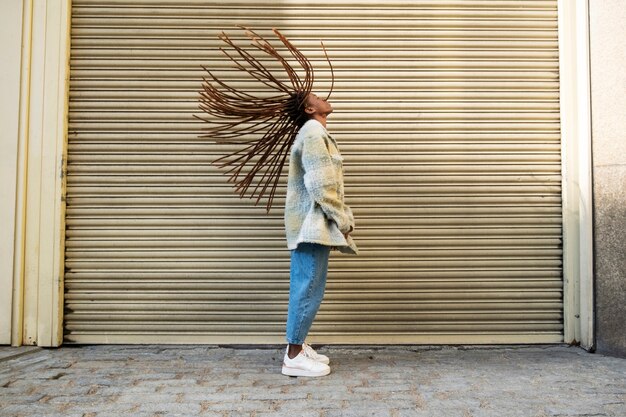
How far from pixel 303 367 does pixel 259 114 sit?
6.07 feet

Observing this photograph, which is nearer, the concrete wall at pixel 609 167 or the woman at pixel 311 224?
the woman at pixel 311 224

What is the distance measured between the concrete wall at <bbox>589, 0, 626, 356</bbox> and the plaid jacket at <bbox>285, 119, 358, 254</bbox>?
82.2 inches

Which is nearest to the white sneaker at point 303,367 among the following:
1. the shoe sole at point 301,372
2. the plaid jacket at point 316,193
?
the shoe sole at point 301,372

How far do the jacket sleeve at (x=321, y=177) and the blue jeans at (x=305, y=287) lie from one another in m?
0.25

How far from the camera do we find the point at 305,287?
3.66m

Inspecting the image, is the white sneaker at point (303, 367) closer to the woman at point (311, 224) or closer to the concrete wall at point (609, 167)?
the woman at point (311, 224)

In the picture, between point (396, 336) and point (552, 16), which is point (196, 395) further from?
point (552, 16)

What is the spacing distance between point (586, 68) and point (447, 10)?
1.21m

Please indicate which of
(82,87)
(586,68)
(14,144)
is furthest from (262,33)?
(586,68)

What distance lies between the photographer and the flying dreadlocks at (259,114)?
4.11m

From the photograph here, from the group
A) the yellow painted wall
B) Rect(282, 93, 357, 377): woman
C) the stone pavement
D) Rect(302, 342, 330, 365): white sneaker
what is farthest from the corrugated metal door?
Rect(282, 93, 357, 377): woman

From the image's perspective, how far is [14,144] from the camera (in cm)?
440

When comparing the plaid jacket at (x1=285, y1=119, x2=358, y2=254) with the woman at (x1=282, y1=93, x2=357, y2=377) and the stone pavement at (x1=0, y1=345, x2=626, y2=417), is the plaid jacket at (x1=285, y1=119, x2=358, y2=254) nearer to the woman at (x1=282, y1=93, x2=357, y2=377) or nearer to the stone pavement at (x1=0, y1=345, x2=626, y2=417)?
the woman at (x1=282, y1=93, x2=357, y2=377)

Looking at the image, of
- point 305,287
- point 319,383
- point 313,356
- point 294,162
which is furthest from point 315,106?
point 319,383
